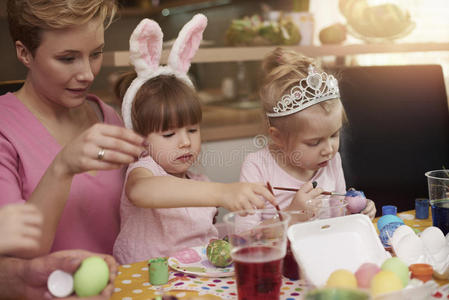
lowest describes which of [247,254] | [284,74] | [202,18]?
[247,254]

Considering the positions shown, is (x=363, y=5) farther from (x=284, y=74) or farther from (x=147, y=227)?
(x=147, y=227)

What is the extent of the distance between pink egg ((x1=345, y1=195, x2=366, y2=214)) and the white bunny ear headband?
0.64 m

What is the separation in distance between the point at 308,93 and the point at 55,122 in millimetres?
753

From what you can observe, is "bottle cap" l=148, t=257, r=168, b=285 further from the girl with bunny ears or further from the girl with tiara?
the girl with tiara

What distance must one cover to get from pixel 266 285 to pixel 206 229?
672 millimetres

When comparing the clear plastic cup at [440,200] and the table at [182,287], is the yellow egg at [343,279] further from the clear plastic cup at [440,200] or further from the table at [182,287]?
the clear plastic cup at [440,200]

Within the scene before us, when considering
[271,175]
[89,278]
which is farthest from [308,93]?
[89,278]

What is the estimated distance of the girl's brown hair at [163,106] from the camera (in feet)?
4.54

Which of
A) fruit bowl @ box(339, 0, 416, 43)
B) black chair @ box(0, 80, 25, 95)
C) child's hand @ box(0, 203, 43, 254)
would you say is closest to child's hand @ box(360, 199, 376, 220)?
child's hand @ box(0, 203, 43, 254)

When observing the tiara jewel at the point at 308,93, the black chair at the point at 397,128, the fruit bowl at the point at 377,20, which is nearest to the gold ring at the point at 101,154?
the tiara jewel at the point at 308,93

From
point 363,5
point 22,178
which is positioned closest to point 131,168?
point 22,178

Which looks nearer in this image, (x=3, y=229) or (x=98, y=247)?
(x=3, y=229)

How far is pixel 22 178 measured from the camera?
4.23 feet

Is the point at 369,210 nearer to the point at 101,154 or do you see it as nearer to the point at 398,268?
the point at 398,268
